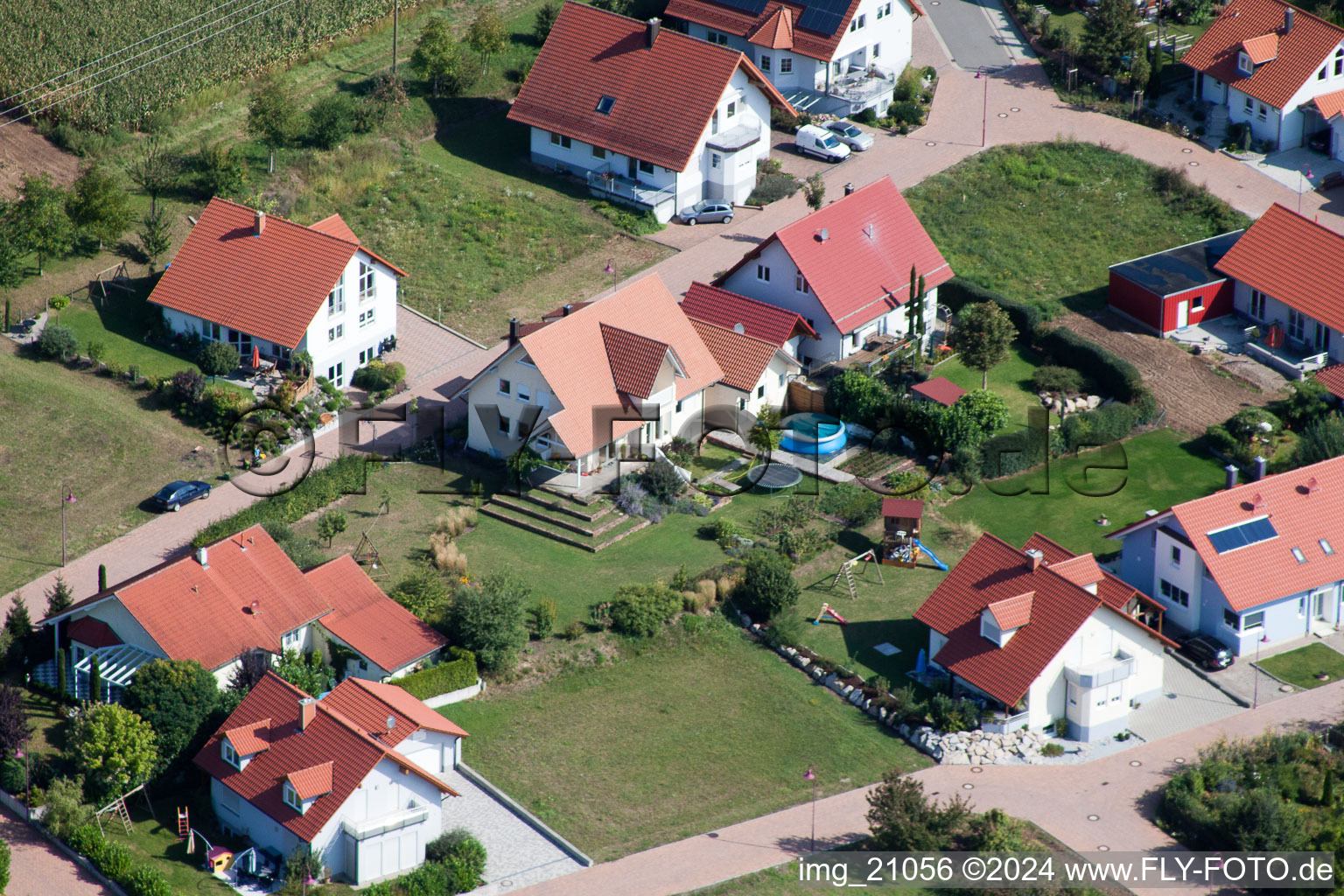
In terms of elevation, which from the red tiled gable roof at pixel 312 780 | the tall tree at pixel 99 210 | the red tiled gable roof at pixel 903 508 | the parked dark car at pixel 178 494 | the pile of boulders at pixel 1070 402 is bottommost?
the pile of boulders at pixel 1070 402

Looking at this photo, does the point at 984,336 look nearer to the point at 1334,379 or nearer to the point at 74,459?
the point at 1334,379

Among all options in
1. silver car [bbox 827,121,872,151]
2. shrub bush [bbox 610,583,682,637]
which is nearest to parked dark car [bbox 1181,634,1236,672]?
shrub bush [bbox 610,583,682,637]

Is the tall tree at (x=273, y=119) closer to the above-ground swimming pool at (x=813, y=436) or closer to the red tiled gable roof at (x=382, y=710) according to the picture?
the above-ground swimming pool at (x=813, y=436)

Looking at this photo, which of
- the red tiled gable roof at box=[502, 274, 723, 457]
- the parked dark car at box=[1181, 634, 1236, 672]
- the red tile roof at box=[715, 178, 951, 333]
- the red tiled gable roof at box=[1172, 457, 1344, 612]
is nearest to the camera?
the parked dark car at box=[1181, 634, 1236, 672]

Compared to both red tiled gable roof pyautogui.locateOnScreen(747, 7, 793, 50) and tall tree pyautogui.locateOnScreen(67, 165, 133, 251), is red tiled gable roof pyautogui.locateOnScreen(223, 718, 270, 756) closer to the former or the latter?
tall tree pyautogui.locateOnScreen(67, 165, 133, 251)

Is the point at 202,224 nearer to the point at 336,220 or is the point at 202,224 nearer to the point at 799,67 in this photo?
the point at 336,220

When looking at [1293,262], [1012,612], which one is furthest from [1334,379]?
[1012,612]

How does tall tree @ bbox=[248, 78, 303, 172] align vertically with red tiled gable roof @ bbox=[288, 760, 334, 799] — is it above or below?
above

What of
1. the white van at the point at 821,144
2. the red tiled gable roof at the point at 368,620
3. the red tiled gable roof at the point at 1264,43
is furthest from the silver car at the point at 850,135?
the red tiled gable roof at the point at 368,620
